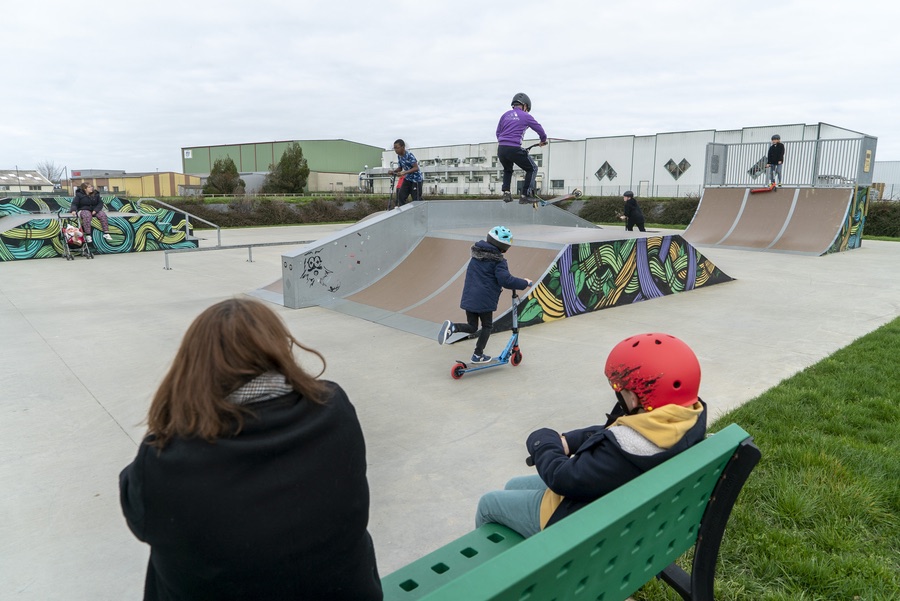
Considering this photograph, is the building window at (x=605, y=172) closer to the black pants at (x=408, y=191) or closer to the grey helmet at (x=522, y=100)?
the black pants at (x=408, y=191)

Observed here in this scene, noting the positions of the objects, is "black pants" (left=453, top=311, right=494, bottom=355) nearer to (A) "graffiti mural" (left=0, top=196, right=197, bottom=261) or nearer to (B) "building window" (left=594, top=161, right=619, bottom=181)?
(A) "graffiti mural" (left=0, top=196, right=197, bottom=261)

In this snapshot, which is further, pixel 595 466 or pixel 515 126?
pixel 515 126

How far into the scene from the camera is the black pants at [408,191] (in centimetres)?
1156

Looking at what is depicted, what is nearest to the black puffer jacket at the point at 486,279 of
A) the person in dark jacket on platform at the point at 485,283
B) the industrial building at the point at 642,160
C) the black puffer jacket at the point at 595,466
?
the person in dark jacket on platform at the point at 485,283

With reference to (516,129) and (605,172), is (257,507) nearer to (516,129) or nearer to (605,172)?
(516,129)

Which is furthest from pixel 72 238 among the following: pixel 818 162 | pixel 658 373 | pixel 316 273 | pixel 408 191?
pixel 818 162

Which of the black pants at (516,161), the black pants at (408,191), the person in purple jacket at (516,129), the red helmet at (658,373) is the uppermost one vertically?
the person in purple jacket at (516,129)

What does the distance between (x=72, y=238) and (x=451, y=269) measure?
1182cm

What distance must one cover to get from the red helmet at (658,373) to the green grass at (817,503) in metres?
1.19

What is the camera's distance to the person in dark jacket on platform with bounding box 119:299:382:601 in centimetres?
136

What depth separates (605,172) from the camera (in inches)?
1800

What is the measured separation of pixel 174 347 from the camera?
6.77 metres

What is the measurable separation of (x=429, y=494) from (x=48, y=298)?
9167 millimetres

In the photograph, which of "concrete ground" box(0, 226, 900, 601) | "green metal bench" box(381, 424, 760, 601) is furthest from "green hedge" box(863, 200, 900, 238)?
"green metal bench" box(381, 424, 760, 601)
